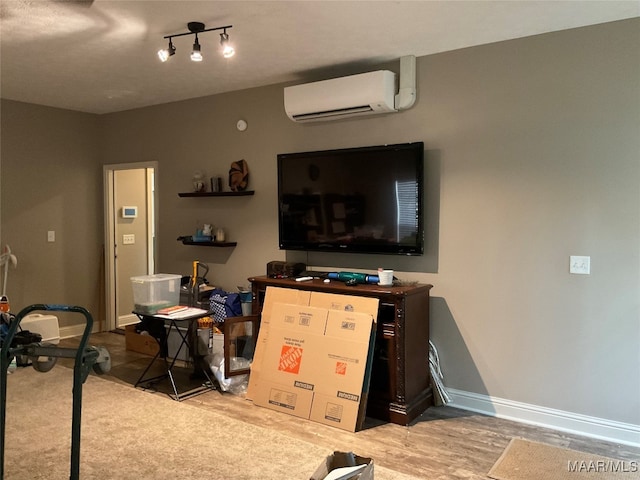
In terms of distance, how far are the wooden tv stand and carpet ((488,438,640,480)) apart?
0.70m

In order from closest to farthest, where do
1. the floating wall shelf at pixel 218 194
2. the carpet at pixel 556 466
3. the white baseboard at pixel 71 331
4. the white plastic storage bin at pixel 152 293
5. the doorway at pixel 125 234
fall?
the carpet at pixel 556 466
the white plastic storage bin at pixel 152 293
the floating wall shelf at pixel 218 194
the white baseboard at pixel 71 331
the doorway at pixel 125 234

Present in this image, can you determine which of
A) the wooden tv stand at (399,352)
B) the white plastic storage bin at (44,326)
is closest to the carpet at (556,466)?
the wooden tv stand at (399,352)

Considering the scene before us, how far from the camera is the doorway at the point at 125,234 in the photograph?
5.96m

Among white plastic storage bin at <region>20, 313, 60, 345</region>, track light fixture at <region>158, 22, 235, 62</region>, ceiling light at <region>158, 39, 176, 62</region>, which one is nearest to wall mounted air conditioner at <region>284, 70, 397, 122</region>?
track light fixture at <region>158, 22, 235, 62</region>

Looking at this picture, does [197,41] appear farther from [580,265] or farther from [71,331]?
[71,331]

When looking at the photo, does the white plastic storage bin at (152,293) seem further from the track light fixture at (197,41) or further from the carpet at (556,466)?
the carpet at (556,466)

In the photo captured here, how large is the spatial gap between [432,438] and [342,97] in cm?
241

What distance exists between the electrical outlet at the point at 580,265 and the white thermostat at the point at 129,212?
4.84 meters

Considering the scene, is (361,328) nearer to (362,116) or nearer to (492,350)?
(492,350)

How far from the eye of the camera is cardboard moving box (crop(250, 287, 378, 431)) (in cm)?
334

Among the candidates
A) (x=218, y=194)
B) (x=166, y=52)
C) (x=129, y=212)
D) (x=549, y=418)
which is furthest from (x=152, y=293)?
(x=549, y=418)

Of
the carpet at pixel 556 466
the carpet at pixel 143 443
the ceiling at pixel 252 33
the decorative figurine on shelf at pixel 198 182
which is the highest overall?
the ceiling at pixel 252 33

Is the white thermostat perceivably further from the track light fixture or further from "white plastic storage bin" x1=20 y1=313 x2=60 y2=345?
the track light fixture

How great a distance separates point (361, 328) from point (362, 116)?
64.7 inches
